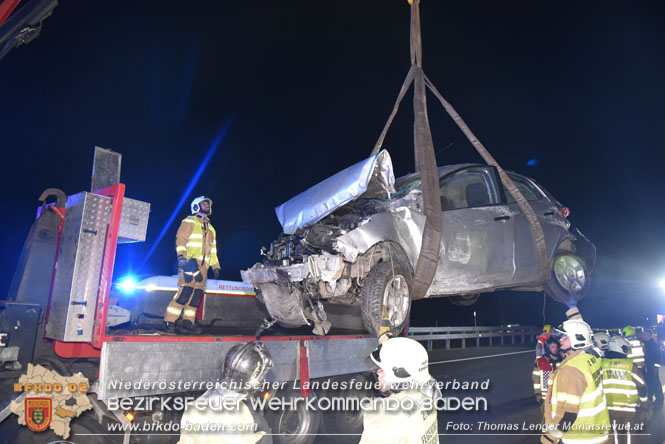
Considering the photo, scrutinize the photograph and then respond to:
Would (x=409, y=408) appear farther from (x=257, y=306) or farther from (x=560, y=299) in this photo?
(x=560, y=299)

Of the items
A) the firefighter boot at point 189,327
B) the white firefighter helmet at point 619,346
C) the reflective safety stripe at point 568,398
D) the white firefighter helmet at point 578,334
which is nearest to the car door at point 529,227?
the white firefighter helmet at point 619,346

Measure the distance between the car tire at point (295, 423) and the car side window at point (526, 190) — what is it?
176 inches

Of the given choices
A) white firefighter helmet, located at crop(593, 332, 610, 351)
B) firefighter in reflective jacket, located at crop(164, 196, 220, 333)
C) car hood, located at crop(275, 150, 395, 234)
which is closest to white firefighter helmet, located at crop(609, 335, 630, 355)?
white firefighter helmet, located at crop(593, 332, 610, 351)

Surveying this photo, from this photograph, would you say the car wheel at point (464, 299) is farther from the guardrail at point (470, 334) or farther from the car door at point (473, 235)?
the guardrail at point (470, 334)

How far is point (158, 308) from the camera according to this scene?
258 inches

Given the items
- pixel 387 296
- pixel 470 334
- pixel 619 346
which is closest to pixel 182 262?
pixel 387 296

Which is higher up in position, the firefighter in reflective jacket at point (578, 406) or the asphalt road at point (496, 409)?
the firefighter in reflective jacket at point (578, 406)

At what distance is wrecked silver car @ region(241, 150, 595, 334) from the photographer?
15.7 ft

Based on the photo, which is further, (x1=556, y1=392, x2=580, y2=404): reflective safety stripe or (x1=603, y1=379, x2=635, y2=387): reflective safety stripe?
(x1=603, y1=379, x2=635, y2=387): reflective safety stripe

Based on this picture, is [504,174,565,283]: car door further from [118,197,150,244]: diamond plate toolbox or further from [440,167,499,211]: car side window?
[118,197,150,244]: diamond plate toolbox

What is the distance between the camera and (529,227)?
→ 6.41 m

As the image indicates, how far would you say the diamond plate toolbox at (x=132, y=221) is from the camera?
3715 mm

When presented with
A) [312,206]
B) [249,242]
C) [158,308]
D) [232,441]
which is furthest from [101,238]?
[249,242]

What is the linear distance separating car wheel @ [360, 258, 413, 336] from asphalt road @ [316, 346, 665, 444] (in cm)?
150
